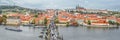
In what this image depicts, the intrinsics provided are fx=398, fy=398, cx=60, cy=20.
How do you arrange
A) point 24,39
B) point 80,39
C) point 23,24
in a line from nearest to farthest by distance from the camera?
point 24,39, point 80,39, point 23,24

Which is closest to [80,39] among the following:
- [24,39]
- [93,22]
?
[24,39]

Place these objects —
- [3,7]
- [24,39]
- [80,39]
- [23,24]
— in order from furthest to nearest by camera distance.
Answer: [3,7] → [23,24] → [80,39] → [24,39]

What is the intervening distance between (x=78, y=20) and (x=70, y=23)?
74.1 inches

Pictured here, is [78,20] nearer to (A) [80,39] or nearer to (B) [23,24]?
(B) [23,24]

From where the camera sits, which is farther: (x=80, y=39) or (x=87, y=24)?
(x=87, y=24)

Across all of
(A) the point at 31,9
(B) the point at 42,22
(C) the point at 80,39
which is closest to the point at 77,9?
(A) the point at 31,9

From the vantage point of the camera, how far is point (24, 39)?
14.7 m

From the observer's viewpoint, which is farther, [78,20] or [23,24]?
[78,20]

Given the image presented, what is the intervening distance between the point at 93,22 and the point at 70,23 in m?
1.96

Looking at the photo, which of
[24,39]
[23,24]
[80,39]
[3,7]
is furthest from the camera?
[3,7]

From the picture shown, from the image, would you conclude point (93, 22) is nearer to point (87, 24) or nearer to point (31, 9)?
point (87, 24)

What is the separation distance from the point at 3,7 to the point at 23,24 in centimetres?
1499

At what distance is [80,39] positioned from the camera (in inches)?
626

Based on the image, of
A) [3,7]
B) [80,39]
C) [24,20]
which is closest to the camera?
[80,39]
